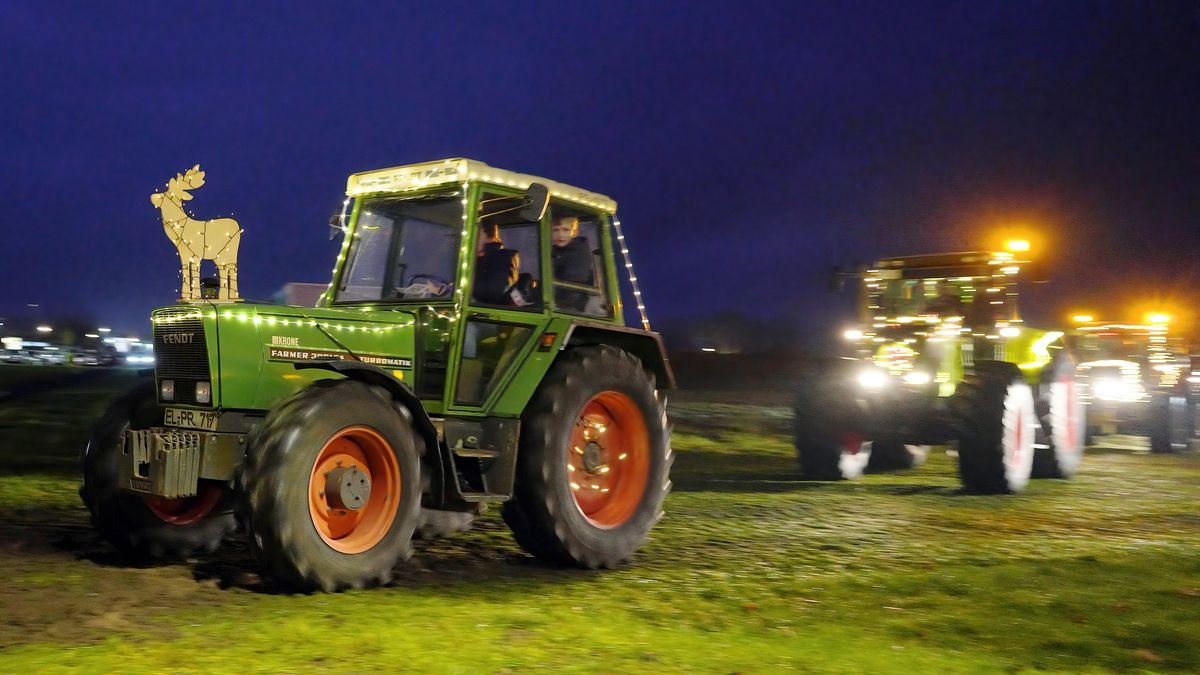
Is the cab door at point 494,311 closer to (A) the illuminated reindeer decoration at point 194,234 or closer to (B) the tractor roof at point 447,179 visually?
(B) the tractor roof at point 447,179

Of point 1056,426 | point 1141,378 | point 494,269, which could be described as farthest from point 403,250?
point 1141,378

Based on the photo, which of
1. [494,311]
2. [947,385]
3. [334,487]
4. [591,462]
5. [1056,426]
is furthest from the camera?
[1056,426]

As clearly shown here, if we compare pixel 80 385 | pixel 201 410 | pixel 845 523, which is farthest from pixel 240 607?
pixel 80 385

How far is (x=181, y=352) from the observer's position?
20.9ft

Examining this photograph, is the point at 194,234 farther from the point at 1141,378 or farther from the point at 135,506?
the point at 1141,378

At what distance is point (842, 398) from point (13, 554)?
8.94 meters

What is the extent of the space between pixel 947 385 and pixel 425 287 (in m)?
7.63

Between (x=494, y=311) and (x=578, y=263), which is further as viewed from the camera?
(x=578, y=263)

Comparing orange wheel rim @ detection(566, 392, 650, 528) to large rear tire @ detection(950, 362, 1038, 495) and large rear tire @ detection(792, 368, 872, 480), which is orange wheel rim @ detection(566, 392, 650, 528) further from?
large rear tire @ detection(792, 368, 872, 480)

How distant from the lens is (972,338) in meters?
13.5

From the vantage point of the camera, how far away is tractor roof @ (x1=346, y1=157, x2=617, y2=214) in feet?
22.8

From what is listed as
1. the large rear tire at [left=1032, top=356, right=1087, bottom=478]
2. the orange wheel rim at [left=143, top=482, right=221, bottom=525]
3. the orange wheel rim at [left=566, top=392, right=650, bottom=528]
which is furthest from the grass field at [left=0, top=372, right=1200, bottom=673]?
the large rear tire at [left=1032, top=356, right=1087, bottom=478]

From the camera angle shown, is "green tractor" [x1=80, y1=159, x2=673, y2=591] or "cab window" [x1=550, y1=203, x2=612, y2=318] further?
"cab window" [x1=550, y1=203, x2=612, y2=318]

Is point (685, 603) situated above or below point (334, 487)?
below
